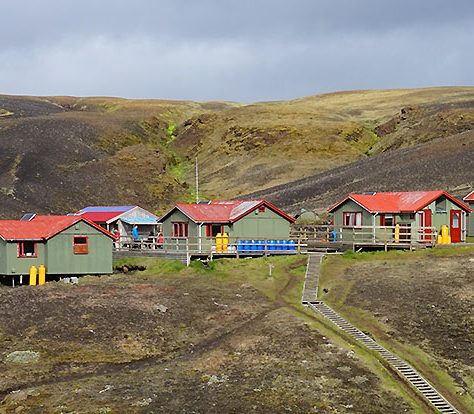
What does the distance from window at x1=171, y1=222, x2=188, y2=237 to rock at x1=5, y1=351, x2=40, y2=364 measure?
96.7ft

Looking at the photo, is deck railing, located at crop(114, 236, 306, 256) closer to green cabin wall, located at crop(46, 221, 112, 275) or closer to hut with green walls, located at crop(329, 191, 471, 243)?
hut with green walls, located at crop(329, 191, 471, 243)

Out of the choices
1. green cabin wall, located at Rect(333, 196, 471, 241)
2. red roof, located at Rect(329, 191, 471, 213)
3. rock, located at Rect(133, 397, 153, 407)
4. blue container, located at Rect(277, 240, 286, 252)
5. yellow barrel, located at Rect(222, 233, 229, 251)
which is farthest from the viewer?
red roof, located at Rect(329, 191, 471, 213)

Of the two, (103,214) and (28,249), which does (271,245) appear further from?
(103,214)

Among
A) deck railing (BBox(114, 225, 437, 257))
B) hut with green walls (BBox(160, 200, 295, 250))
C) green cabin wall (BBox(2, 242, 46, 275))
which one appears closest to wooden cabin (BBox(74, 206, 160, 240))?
hut with green walls (BBox(160, 200, 295, 250))

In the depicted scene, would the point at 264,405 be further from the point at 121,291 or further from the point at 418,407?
the point at 121,291

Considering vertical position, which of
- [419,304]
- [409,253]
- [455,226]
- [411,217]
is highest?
[411,217]

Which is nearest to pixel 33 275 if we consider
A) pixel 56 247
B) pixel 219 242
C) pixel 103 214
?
pixel 56 247

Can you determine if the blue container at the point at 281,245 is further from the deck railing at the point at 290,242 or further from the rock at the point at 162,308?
the rock at the point at 162,308

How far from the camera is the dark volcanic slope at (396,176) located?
103688 millimetres

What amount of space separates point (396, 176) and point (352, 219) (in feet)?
140

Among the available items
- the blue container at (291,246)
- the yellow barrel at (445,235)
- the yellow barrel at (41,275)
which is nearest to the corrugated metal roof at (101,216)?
the blue container at (291,246)

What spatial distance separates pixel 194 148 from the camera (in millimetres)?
165250

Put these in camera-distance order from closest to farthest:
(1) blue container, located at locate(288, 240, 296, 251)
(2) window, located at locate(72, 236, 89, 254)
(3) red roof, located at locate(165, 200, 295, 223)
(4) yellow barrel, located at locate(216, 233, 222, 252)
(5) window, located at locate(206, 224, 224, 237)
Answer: (2) window, located at locate(72, 236, 89, 254) → (4) yellow barrel, located at locate(216, 233, 222, 252) → (1) blue container, located at locate(288, 240, 296, 251) → (3) red roof, located at locate(165, 200, 295, 223) → (5) window, located at locate(206, 224, 224, 237)

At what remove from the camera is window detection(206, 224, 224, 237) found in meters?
68.2
